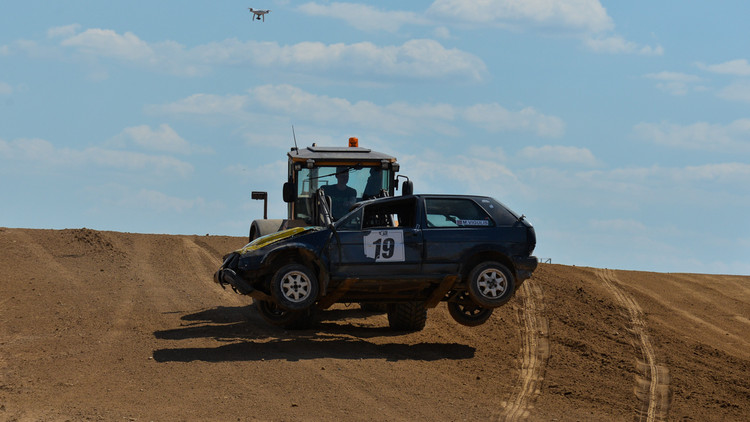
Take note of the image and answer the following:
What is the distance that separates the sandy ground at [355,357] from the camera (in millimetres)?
10945

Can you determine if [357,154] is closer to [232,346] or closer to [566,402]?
[232,346]

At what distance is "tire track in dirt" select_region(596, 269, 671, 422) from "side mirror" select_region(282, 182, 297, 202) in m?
6.50

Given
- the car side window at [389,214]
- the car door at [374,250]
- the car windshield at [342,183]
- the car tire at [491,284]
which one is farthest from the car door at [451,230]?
the car windshield at [342,183]

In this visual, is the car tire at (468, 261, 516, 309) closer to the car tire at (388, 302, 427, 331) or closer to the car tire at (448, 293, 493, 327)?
the car tire at (448, 293, 493, 327)

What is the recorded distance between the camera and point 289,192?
52.0 feet

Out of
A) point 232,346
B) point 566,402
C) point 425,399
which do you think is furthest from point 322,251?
point 566,402

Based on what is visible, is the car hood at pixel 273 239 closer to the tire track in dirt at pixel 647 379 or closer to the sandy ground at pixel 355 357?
the sandy ground at pixel 355 357

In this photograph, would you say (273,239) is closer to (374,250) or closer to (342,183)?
(374,250)

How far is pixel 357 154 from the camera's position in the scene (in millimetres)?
16359

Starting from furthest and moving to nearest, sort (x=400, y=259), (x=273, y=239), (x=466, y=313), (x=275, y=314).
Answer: (x=275, y=314), (x=466, y=313), (x=273, y=239), (x=400, y=259)

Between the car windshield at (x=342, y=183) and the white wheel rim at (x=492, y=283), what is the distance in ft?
10.8

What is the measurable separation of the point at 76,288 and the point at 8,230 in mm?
8771

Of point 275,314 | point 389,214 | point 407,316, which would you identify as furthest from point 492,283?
point 275,314

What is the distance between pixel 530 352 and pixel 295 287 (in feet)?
13.3
